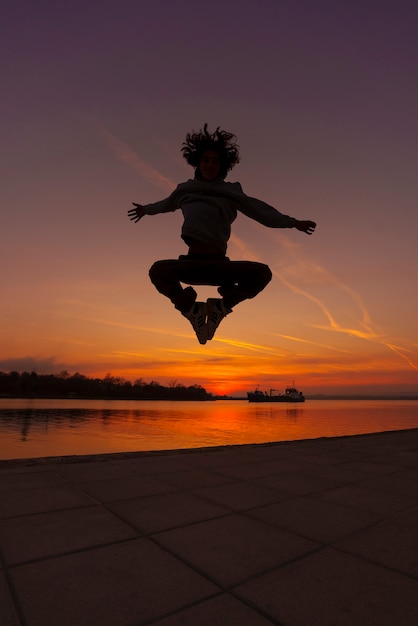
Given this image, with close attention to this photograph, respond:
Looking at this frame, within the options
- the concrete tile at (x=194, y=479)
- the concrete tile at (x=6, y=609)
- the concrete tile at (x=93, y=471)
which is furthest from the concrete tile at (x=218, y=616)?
the concrete tile at (x=93, y=471)

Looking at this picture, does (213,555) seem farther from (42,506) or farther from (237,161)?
(237,161)

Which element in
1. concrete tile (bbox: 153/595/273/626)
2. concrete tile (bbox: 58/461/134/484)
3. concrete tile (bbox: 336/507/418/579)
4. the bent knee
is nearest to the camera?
concrete tile (bbox: 153/595/273/626)

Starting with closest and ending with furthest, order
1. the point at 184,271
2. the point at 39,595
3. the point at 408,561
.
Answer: the point at 39,595, the point at 408,561, the point at 184,271

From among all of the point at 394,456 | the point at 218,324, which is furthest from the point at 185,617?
the point at 394,456

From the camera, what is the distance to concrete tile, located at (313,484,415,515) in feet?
10.1

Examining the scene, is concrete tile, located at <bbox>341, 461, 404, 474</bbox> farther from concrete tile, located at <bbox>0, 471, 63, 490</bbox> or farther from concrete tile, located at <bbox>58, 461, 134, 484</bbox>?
concrete tile, located at <bbox>0, 471, 63, 490</bbox>

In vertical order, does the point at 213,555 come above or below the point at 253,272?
below

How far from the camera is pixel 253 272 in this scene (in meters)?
4.05

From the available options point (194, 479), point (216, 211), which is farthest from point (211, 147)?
point (194, 479)

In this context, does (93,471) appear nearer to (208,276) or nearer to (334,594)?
(208,276)

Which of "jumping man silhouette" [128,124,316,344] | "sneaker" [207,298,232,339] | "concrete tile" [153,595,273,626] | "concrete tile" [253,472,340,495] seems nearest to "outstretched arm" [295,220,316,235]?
"jumping man silhouette" [128,124,316,344]

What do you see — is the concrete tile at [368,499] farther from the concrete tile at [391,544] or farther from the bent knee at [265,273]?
the bent knee at [265,273]

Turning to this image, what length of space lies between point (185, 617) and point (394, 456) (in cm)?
537

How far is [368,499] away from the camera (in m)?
3.33
